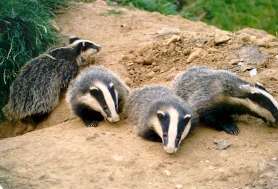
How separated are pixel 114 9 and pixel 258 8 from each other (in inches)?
110

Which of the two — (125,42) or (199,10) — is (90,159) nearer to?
(125,42)

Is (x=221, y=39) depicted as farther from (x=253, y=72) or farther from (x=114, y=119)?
(x=114, y=119)

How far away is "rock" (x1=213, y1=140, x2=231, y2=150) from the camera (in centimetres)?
564

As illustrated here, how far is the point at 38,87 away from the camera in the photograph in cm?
721

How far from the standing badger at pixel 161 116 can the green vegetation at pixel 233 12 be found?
13.6 feet

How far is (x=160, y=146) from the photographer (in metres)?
5.65

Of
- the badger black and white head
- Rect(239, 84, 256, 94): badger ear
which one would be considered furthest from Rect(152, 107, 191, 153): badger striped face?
the badger black and white head

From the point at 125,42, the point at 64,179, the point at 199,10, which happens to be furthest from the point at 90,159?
the point at 199,10

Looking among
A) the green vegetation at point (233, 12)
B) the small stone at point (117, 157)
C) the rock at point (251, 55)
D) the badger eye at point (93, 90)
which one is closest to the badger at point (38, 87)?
the badger eye at point (93, 90)

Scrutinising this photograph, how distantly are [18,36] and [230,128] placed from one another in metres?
2.69

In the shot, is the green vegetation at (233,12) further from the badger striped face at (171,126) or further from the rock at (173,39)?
the badger striped face at (171,126)

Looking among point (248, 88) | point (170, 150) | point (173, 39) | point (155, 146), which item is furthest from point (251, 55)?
point (170, 150)

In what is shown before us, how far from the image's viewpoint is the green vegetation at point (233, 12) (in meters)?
10.4

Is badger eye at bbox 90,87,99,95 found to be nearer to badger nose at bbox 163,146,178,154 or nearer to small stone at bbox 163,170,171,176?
badger nose at bbox 163,146,178,154
